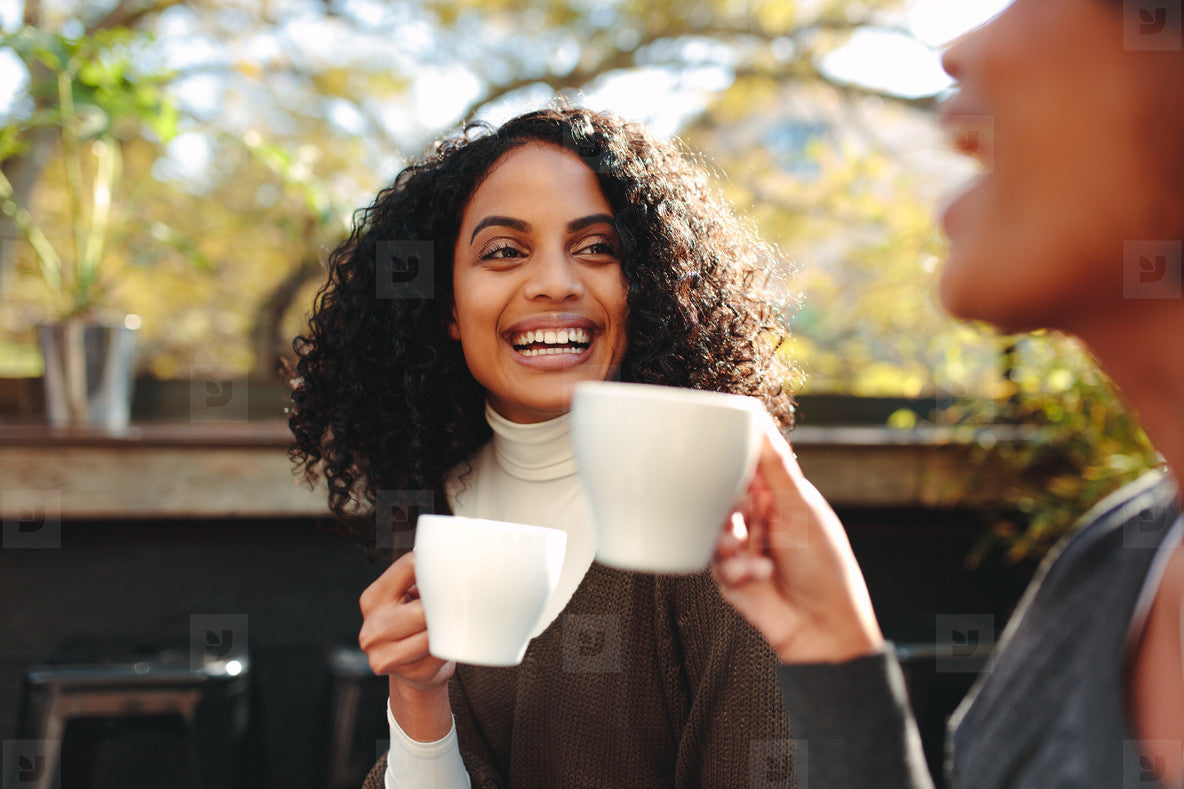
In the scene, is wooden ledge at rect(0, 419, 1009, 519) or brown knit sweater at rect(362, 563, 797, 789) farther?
wooden ledge at rect(0, 419, 1009, 519)

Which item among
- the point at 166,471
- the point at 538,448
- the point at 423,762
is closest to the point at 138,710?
the point at 166,471

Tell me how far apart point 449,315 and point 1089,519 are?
952 millimetres

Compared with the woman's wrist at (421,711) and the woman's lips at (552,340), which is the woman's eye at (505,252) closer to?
the woman's lips at (552,340)

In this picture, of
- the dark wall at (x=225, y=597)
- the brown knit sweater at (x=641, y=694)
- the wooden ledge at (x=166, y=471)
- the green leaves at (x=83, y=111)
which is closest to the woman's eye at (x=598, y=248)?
the brown knit sweater at (x=641, y=694)

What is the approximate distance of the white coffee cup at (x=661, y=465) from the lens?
1.76ft

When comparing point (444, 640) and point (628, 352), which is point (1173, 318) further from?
point (628, 352)

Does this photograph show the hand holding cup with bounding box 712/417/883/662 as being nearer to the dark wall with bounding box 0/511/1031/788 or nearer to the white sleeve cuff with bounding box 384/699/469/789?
the white sleeve cuff with bounding box 384/699/469/789

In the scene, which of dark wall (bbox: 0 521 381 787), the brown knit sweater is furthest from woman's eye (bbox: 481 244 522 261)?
dark wall (bbox: 0 521 381 787)

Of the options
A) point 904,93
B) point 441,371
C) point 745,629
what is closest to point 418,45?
point 904,93

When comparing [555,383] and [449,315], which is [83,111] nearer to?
[449,315]

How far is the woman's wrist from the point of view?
99cm

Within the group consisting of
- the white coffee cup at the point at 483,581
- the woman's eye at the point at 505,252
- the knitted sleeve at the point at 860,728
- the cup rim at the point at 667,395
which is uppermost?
the woman's eye at the point at 505,252

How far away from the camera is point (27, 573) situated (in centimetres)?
197

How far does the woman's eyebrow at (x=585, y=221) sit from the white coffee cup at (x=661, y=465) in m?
0.61
